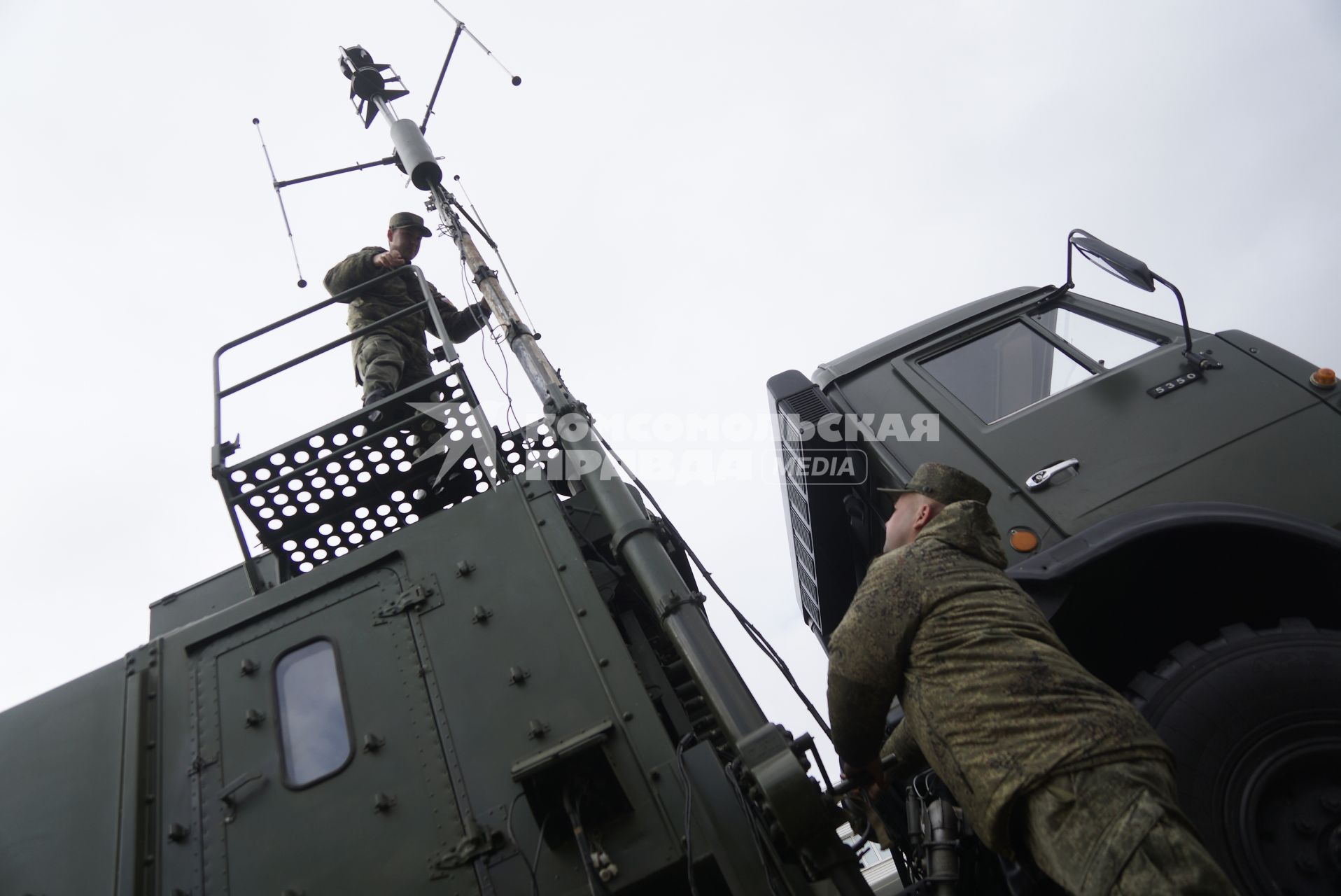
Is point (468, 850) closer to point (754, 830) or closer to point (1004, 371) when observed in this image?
point (754, 830)

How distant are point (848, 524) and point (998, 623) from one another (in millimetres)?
2219

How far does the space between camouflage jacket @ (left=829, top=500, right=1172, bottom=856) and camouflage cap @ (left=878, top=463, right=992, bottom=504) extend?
7.3 inches

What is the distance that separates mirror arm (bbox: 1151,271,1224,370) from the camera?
3502 millimetres

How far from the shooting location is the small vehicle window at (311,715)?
3131 mm

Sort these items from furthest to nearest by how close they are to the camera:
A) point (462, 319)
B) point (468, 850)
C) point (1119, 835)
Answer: point (462, 319) < point (468, 850) < point (1119, 835)

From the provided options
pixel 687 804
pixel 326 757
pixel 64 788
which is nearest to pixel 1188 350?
pixel 687 804

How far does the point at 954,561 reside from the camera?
2344mm

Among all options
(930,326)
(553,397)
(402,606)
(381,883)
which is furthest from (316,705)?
(930,326)

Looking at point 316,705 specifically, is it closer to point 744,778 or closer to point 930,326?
point 744,778

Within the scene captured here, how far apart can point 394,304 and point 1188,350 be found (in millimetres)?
4446

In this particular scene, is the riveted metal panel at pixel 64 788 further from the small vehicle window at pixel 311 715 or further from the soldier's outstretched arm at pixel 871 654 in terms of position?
the soldier's outstretched arm at pixel 871 654

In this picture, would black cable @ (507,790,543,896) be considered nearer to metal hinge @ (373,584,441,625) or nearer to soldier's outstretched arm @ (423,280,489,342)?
metal hinge @ (373,584,441,625)

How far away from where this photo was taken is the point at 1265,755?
2551 mm

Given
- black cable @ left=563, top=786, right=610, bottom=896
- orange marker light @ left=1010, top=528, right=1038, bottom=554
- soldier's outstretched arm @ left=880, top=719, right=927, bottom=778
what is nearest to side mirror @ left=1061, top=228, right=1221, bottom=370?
orange marker light @ left=1010, top=528, right=1038, bottom=554
